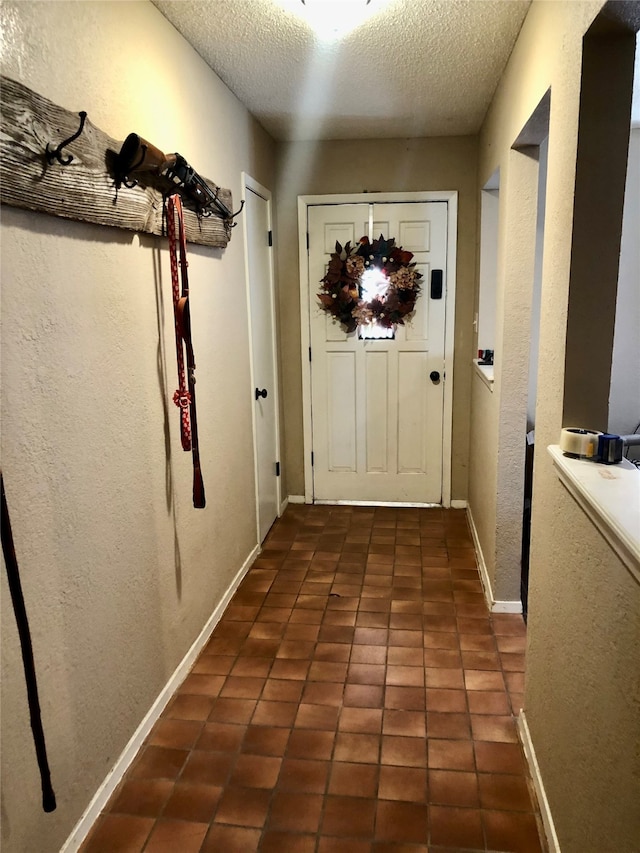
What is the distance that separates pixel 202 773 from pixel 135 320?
144 cm

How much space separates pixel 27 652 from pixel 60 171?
1121 millimetres

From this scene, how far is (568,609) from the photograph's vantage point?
59.2 inches

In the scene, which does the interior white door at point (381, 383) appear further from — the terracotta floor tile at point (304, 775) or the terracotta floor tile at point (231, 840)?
the terracotta floor tile at point (231, 840)

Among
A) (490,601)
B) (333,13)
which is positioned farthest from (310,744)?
(333,13)

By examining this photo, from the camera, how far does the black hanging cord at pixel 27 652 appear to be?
1285mm

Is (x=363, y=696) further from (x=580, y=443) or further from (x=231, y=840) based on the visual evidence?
(x=580, y=443)

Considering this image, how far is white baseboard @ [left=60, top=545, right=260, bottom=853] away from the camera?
1659mm

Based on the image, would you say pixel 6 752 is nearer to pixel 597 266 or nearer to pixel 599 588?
pixel 599 588

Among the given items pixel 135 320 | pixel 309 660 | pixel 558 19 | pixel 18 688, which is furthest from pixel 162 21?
pixel 309 660

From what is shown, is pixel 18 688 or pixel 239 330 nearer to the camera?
pixel 18 688

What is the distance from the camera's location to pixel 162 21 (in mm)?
2131

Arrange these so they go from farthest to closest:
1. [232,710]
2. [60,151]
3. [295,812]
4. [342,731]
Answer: [232,710]
[342,731]
[295,812]
[60,151]

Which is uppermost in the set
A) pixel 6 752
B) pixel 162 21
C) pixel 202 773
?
pixel 162 21

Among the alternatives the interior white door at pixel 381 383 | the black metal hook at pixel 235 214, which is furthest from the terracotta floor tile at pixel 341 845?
the interior white door at pixel 381 383
